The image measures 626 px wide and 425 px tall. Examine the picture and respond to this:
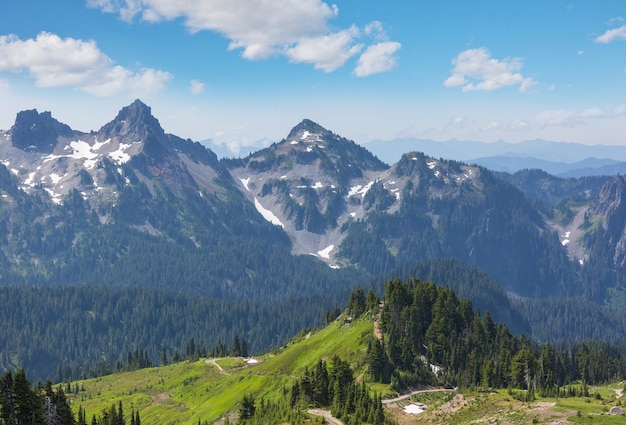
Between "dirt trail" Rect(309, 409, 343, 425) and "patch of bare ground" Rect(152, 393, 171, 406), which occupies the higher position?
"dirt trail" Rect(309, 409, 343, 425)

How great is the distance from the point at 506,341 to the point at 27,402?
109 m

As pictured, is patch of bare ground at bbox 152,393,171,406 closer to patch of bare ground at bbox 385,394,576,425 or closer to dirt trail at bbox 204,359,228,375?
dirt trail at bbox 204,359,228,375

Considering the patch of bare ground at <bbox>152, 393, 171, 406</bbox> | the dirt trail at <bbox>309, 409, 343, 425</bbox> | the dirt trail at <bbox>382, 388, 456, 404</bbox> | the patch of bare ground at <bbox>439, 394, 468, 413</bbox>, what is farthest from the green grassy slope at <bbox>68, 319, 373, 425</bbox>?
the patch of bare ground at <bbox>439, 394, 468, 413</bbox>

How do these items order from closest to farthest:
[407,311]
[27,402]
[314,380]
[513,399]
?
[27,402]
[513,399]
[314,380]
[407,311]

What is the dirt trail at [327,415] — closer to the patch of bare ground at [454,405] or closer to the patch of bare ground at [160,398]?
the patch of bare ground at [454,405]

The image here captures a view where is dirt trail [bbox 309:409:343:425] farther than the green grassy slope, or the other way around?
the green grassy slope

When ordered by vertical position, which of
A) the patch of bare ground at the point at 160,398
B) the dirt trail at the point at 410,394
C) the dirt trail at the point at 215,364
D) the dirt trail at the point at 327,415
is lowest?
the patch of bare ground at the point at 160,398

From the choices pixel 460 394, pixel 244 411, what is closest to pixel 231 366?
pixel 244 411

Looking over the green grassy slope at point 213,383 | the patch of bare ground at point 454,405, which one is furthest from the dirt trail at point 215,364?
the patch of bare ground at point 454,405

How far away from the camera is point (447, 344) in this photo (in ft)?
431

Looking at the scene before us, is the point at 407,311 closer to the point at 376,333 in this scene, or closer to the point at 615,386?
the point at 376,333

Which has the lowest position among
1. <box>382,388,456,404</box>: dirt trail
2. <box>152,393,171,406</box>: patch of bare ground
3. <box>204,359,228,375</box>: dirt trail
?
<box>152,393,171,406</box>: patch of bare ground

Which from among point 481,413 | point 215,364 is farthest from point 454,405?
point 215,364

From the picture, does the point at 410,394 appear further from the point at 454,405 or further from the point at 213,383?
the point at 213,383
